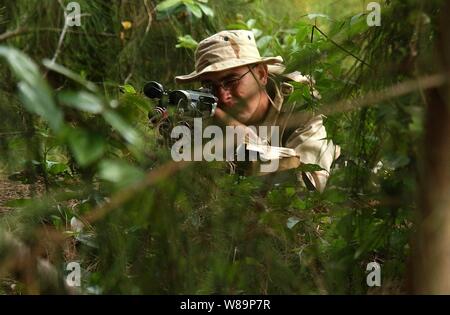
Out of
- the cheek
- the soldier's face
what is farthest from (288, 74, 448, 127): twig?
the cheek

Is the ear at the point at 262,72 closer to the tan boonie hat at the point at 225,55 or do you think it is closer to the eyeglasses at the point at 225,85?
the tan boonie hat at the point at 225,55

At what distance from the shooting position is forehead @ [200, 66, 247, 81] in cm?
261

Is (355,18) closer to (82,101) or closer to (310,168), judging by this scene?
(310,168)

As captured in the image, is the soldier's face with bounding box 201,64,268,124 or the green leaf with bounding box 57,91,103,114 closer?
the green leaf with bounding box 57,91,103,114

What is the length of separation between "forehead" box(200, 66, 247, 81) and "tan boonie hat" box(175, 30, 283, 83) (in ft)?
0.07

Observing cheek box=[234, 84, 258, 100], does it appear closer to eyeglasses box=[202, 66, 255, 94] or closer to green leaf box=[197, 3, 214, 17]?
eyeglasses box=[202, 66, 255, 94]

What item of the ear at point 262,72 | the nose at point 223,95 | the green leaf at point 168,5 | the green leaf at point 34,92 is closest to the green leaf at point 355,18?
the nose at point 223,95

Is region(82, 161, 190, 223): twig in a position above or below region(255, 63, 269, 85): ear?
below

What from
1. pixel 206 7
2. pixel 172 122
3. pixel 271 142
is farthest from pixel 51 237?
pixel 206 7

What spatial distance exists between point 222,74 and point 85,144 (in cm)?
165

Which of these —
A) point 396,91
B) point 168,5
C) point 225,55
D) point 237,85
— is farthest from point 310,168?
point 168,5

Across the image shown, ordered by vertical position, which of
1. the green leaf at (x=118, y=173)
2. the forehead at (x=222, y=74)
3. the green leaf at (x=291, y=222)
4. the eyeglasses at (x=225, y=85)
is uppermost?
the forehead at (x=222, y=74)

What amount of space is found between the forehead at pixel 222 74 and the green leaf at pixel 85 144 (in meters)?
1.60

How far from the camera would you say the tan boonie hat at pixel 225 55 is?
2621mm
